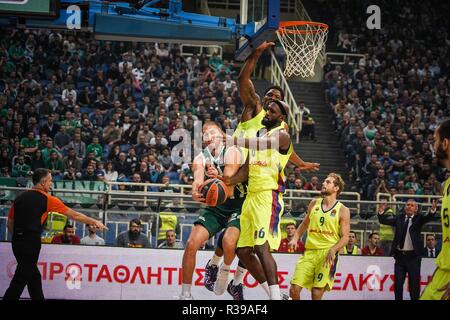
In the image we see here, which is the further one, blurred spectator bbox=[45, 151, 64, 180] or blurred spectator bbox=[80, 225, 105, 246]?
blurred spectator bbox=[45, 151, 64, 180]

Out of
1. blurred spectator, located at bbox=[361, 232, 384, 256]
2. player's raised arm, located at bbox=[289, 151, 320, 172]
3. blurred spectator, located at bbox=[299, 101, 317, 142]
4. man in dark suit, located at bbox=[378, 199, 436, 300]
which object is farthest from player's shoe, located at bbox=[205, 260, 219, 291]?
blurred spectator, located at bbox=[299, 101, 317, 142]

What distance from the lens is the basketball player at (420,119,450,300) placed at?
566 cm

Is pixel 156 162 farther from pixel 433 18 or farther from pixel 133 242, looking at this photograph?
pixel 433 18

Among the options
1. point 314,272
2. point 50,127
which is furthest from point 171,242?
point 50,127

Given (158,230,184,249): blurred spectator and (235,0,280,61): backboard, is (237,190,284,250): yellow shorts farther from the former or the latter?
(158,230,184,249): blurred spectator

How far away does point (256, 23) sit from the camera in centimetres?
1125

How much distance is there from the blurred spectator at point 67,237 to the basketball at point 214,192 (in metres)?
4.28

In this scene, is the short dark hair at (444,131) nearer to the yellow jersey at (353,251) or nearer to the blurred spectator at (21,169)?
the yellow jersey at (353,251)

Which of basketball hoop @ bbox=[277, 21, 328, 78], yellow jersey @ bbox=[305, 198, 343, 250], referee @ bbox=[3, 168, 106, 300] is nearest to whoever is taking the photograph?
referee @ bbox=[3, 168, 106, 300]

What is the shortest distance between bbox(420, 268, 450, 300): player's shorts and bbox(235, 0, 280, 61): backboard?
17.7 ft

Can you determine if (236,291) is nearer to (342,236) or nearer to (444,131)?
(342,236)
